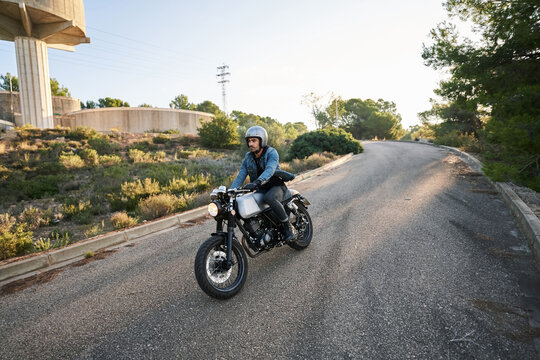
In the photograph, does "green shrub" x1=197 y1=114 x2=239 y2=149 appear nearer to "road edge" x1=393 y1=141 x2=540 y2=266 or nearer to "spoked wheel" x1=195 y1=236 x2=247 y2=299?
"road edge" x1=393 y1=141 x2=540 y2=266

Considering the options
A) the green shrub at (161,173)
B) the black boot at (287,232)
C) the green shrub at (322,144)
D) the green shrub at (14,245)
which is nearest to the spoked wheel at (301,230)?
the black boot at (287,232)

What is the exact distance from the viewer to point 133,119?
1806 inches

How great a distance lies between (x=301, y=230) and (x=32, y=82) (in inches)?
1598

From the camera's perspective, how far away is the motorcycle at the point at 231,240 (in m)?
3.21

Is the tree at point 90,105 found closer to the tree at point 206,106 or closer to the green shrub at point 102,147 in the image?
the tree at point 206,106

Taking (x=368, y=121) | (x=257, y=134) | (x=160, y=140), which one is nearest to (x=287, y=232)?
(x=257, y=134)

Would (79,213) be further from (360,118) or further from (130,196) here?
(360,118)

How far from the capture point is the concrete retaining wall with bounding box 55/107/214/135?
42938 millimetres

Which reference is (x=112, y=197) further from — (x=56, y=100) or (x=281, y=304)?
(x=56, y=100)

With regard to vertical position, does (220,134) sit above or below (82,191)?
above

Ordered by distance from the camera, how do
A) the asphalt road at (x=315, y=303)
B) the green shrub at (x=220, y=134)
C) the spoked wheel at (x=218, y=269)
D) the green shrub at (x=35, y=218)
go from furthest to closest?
the green shrub at (x=220, y=134) → the green shrub at (x=35, y=218) → the spoked wheel at (x=218, y=269) → the asphalt road at (x=315, y=303)

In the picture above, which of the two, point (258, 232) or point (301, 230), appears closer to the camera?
point (258, 232)

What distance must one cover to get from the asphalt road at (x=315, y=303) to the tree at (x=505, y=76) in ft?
5.88

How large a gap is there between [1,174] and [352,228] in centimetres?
1589
